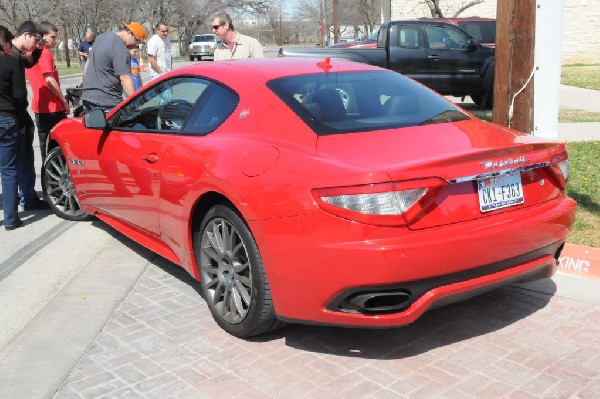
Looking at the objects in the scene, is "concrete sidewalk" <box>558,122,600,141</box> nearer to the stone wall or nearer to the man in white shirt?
the man in white shirt

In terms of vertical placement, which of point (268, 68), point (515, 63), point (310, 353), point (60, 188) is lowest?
point (310, 353)

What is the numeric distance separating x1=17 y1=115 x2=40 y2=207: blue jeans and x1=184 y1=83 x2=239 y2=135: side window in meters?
3.30

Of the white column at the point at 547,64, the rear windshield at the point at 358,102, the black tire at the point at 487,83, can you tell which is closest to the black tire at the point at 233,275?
the rear windshield at the point at 358,102

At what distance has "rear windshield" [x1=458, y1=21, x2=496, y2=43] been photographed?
715 inches

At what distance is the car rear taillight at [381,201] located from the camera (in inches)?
129

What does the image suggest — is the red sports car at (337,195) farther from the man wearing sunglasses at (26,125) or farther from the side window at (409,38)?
the side window at (409,38)

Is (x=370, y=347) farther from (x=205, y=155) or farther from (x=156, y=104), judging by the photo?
(x=156, y=104)

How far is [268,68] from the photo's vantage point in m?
4.54

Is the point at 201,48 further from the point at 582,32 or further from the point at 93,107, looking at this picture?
the point at 93,107

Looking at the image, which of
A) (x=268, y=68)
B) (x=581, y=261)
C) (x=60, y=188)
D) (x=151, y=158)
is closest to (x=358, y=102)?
(x=268, y=68)

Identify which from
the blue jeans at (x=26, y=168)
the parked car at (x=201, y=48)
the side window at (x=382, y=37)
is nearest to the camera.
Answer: the blue jeans at (x=26, y=168)

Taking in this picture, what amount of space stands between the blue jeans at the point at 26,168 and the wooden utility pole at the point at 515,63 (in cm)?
466

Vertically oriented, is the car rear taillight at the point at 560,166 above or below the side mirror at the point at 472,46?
below

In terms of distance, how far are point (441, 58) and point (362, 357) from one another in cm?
1229
